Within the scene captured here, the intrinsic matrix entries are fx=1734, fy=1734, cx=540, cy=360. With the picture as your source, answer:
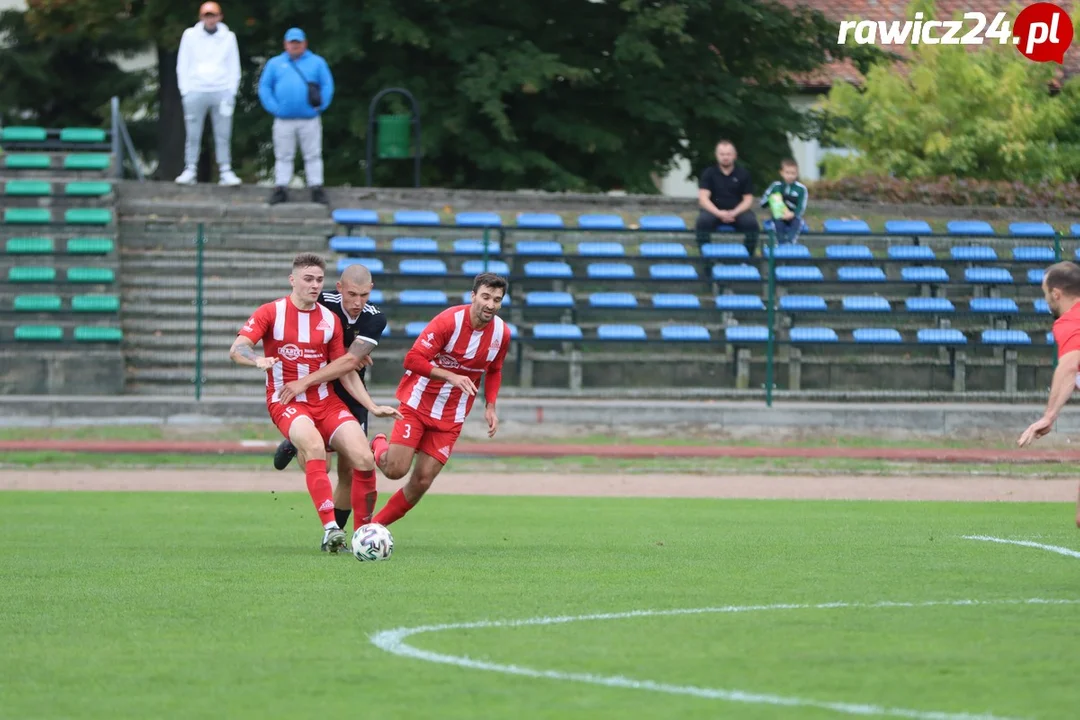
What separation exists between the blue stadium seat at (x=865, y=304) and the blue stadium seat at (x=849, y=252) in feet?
2.61

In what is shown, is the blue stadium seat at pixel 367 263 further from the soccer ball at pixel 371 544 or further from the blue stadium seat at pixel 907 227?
the soccer ball at pixel 371 544

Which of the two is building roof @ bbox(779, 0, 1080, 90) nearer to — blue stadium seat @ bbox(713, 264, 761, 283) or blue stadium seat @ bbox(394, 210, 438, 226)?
blue stadium seat @ bbox(713, 264, 761, 283)

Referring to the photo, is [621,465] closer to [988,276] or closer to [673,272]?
[673,272]

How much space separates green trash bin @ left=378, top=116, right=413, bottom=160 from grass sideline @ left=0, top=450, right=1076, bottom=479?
27.7 ft

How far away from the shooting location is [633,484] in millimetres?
17781

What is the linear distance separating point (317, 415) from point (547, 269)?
1233 cm

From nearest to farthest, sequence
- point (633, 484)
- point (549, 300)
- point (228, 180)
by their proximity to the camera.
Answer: point (633, 484) → point (549, 300) → point (228, 180)

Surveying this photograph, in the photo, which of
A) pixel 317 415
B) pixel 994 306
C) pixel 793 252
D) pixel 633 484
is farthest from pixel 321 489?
pixel 994 306

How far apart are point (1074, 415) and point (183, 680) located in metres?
16.3

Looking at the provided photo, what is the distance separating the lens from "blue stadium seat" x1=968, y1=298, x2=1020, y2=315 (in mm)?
23203

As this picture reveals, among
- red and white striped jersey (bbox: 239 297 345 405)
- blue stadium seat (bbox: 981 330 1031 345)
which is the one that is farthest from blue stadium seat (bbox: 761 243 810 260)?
red and white striped jersey (bbox: 239 297 345 405)

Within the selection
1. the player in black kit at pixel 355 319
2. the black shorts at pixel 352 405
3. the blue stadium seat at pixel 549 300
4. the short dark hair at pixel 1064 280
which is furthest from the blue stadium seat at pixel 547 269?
the short dark hair at pixel 1064 280

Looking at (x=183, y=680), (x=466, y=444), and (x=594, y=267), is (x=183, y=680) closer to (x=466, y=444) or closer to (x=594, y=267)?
(x=466, y=444)

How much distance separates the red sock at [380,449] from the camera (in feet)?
38.3
